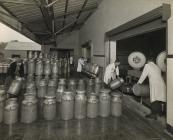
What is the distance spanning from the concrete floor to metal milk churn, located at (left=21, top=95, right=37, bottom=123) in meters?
0.07

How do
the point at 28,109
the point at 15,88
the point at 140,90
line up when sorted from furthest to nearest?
the point at 140,90 → the point at 15,88 → the point at 28,109

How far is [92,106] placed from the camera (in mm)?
2395

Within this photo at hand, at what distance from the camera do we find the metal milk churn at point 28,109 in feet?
7.14

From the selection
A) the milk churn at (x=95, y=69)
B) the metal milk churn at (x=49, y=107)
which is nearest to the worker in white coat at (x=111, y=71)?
the milk churn at (x=95, y=69)

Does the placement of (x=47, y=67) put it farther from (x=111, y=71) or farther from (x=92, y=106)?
(x=92, y=106)

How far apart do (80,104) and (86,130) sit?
399mm

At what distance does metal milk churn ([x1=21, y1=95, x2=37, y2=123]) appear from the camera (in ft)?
7.14

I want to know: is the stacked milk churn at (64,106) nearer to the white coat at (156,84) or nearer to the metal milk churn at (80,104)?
the metal milk churn at (80,104)

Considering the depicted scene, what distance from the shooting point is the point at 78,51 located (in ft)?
A: 34.5

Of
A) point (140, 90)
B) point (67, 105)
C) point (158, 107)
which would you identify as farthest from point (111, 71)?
point (67, 105)

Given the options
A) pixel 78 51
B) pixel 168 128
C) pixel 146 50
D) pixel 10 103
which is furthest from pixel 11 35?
pixel 168 128

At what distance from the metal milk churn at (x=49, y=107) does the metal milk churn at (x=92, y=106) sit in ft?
1.54

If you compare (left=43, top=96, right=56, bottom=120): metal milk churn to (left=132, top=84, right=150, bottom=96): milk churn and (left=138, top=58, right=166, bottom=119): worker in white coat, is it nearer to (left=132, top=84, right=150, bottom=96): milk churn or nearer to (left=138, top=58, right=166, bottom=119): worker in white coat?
(left=138, top=58, right=166, bottom=119): worker in white coat

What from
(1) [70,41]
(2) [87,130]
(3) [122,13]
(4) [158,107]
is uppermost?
(1) [70,41]
